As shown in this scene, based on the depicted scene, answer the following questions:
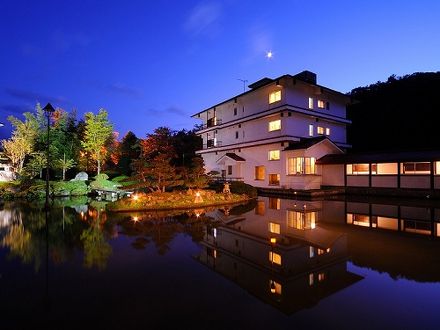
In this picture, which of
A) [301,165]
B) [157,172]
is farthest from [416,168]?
[157,172]

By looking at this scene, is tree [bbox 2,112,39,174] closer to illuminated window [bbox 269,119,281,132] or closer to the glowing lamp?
illuminated window [bbox 269,119,281,132]

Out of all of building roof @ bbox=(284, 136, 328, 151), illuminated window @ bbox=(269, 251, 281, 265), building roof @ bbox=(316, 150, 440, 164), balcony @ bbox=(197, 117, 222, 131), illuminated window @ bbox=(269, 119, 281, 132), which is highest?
balcony @ bbox=(197, 117, 222, 131)

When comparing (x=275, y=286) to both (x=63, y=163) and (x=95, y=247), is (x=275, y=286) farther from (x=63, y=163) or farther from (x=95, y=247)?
(x=63, y=163)

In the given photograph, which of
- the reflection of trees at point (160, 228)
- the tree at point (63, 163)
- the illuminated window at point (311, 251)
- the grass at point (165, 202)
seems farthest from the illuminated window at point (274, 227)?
the tree at point (63, 163)

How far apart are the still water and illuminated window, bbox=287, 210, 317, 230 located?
16 cm

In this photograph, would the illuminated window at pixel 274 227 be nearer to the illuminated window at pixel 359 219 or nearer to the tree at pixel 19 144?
the illuminated window at pixel 359 219

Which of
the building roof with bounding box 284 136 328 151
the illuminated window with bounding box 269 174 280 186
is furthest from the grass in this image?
the illuminated window with bounding box 269 174 280 186

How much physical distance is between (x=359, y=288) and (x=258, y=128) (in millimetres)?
25547

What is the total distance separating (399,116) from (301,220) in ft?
118

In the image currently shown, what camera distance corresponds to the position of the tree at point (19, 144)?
2883 cm

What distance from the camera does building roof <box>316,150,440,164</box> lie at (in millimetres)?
20125

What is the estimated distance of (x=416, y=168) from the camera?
70.5 feet

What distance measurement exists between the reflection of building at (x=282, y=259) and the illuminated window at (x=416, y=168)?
15.1 m

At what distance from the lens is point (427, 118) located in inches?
1439
